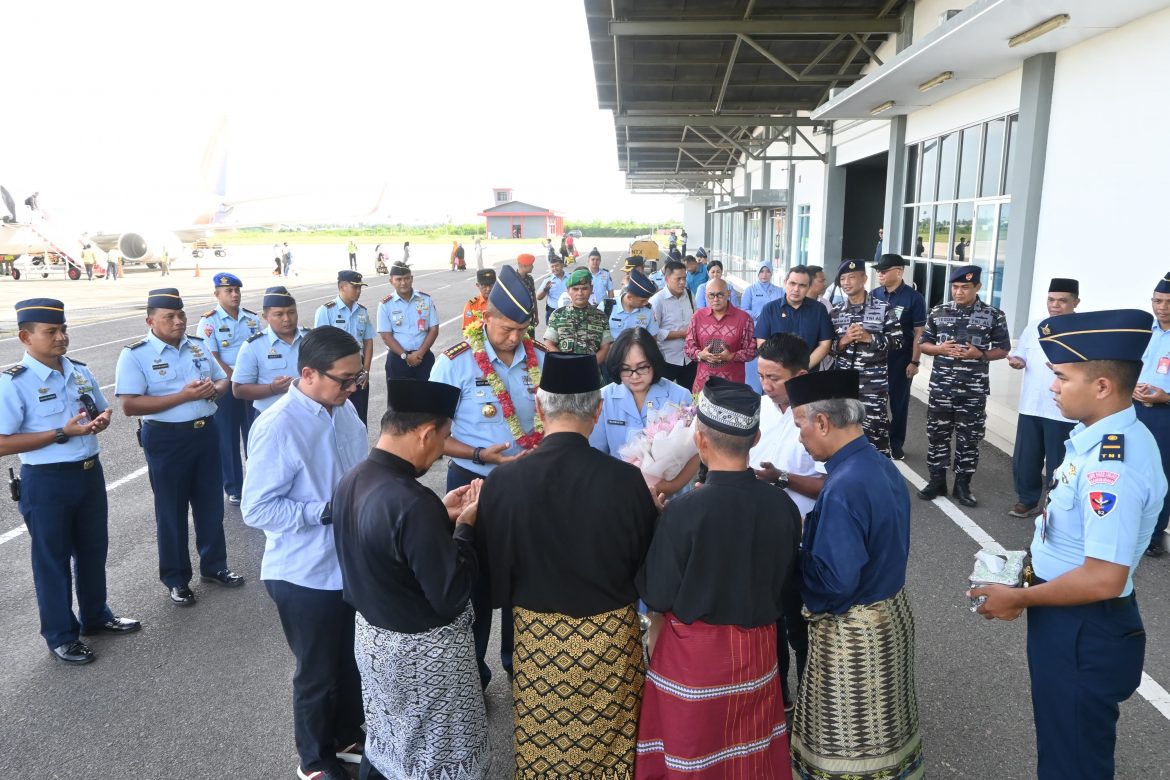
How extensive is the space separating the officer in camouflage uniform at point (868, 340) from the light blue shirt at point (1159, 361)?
1.92 m

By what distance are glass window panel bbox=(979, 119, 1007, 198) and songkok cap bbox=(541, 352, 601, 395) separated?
9903mm

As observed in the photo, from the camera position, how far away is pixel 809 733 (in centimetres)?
255

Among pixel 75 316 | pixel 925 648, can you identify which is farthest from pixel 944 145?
pixel 75 316

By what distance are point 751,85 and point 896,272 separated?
1091 cm

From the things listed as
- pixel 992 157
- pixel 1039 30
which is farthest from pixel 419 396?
pixel 992 157

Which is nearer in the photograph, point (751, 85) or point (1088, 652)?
point (1088, 652)

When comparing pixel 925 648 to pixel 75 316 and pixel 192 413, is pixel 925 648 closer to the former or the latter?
pixel 192 413

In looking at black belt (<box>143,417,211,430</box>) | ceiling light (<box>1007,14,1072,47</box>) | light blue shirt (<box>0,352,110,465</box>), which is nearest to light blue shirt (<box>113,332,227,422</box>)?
black belt (<box>143,417,211,430</box>)

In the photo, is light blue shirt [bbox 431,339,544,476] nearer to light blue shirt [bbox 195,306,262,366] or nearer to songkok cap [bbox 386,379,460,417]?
songkok cap [bbox 386,379,460,417]

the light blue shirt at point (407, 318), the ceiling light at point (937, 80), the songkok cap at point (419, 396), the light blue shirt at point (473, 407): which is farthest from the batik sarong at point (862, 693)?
the ceiling light at point (937, 80)

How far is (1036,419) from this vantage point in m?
5.71

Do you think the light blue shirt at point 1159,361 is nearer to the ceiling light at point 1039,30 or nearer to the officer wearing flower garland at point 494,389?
the ceiling light at point 1039,30

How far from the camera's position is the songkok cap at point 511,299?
12.9 ft

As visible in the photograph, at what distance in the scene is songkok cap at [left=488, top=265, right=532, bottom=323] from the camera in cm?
394
